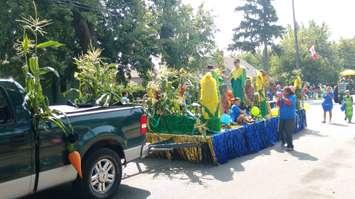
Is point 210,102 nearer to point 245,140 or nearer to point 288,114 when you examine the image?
point 245,140

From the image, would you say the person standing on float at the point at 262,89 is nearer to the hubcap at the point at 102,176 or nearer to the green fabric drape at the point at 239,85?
the green fabric drape at the point at 239,85

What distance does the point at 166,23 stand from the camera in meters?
25.5

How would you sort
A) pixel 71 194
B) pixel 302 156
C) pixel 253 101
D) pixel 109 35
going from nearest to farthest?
1. pixel 71 194
2. pixel 302 156
3. pixel 253 101
4. pixel 109 35

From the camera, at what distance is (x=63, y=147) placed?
5.76 m

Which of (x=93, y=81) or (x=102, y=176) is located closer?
(x=102, y=176)

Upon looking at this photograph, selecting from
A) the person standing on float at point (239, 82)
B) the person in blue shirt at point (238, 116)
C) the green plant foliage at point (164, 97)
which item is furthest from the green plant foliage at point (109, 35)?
the green plant foliage at point (164, 97)

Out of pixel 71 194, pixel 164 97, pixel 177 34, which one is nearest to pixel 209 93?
pixel 164 97

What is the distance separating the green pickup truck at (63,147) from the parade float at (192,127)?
2.00 metres

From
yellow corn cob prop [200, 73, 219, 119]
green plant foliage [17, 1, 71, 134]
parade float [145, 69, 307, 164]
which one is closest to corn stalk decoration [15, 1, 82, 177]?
green plant foliage [17, 1, 71, 134]

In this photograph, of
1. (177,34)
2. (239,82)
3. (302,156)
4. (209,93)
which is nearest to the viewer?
(209,93)

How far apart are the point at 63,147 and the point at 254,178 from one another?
364 centimetres

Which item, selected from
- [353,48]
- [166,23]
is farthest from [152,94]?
[353,48]

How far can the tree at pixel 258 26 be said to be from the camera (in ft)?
169

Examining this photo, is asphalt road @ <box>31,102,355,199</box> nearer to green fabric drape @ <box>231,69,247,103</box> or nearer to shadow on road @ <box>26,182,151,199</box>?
shadow on road @ <box>26,182,151,199</box>
